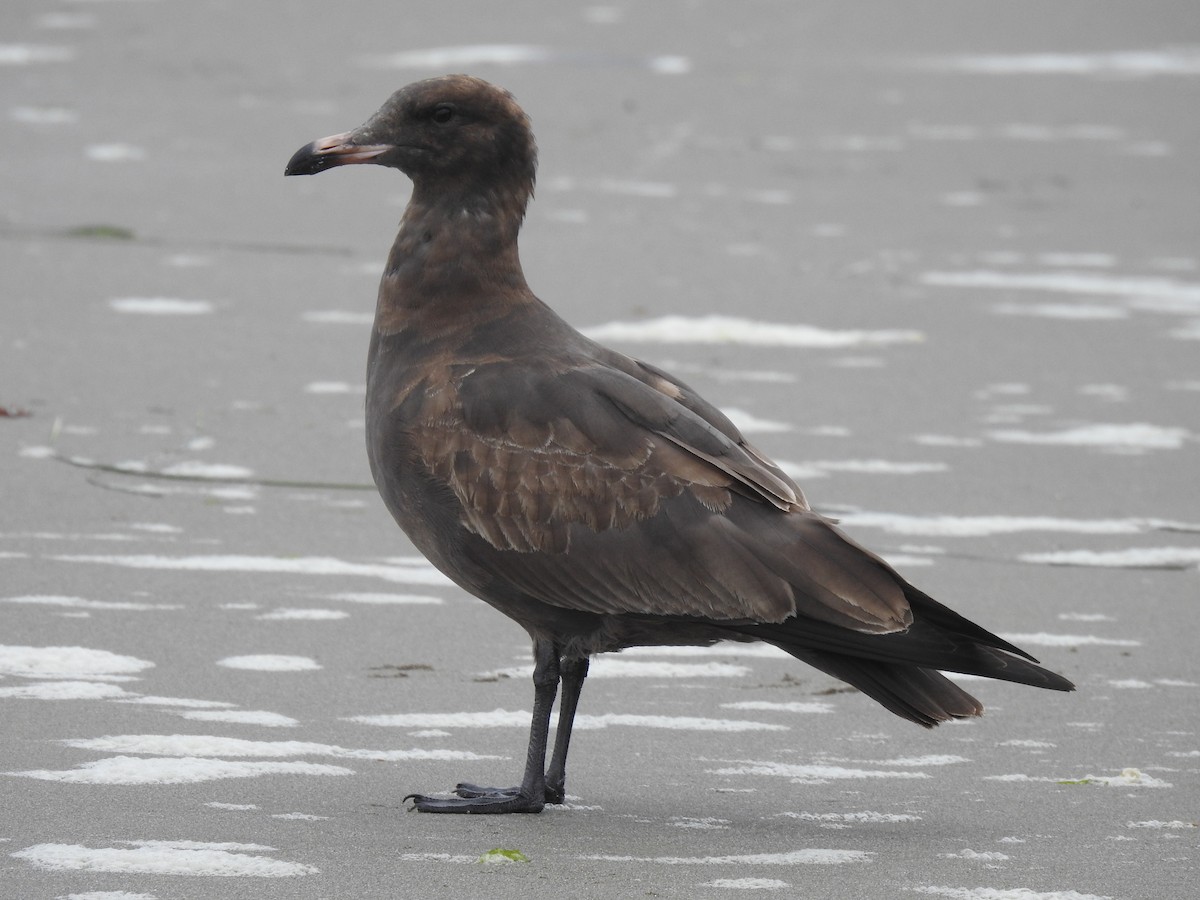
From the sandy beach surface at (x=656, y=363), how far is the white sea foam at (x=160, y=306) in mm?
50

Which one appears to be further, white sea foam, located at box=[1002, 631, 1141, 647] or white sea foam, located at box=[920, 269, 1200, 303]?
white sea foam, located at box=[920, 269, 1200, 303]

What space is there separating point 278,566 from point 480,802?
2.14m

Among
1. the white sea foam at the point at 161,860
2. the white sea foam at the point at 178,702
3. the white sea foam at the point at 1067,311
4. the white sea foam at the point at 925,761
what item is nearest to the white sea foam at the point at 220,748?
the white sea foam at the point at 178,702

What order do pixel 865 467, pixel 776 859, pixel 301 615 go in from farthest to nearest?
pixel 865 467 < pixel 301 615 < pixel 776 859

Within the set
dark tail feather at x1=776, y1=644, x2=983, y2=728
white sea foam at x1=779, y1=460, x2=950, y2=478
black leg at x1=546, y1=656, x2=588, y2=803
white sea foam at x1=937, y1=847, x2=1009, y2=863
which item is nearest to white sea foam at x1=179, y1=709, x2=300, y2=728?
black leg at x1=546, y1=656, x2=588, y2=803

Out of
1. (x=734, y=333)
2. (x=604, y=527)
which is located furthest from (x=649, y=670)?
(x=734, y=333)

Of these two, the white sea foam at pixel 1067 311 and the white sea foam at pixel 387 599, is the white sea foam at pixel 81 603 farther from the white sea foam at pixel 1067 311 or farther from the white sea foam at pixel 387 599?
the white sea foam at pixel 1067 311

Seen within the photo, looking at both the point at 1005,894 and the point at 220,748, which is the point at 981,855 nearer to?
the point at 1005,894

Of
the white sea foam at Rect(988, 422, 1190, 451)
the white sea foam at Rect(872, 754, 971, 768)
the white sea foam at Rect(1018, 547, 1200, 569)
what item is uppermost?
the white sea foam at Rect(988, 422, 1190, 451)

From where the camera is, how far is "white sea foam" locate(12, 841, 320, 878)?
12.9 feet

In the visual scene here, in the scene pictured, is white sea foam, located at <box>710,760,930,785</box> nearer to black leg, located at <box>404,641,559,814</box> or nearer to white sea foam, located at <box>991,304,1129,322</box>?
black leg, located at <box>404,641,559,814</box>

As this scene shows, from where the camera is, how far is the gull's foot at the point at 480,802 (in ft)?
14.9

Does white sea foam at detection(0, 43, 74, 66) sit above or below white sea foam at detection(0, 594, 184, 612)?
above

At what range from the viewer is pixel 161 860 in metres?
4.00
